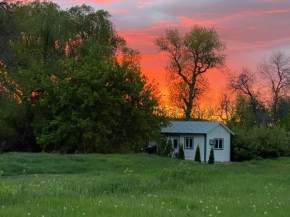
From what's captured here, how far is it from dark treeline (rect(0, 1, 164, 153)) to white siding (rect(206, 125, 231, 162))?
9.52 metres

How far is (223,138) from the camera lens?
145ft

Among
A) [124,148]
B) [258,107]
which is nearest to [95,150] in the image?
[124,148]

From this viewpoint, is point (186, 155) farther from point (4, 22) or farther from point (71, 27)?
point (4, 22)

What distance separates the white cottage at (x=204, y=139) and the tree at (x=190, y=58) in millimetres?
15207

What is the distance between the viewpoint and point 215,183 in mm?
12734

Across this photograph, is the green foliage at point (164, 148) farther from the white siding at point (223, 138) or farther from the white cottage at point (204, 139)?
the white siding at point (223, 138)

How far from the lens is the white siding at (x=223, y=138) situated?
43.7 metres

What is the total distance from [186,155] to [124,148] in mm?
11920

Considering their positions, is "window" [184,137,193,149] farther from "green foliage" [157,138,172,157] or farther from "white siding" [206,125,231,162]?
"green foliage" [157,138,172,157]

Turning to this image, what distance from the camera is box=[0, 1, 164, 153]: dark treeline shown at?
31922 mm

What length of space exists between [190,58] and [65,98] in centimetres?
3143

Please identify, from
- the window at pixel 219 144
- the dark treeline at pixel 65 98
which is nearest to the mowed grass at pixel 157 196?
the dark treeline at pixel 65 98

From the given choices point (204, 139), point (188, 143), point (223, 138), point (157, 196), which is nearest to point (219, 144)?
point (223, 138)

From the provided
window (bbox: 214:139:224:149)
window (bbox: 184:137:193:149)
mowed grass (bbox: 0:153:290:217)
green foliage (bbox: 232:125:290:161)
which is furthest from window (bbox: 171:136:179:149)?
mowed grass (bbox: 0:153:290:217)
